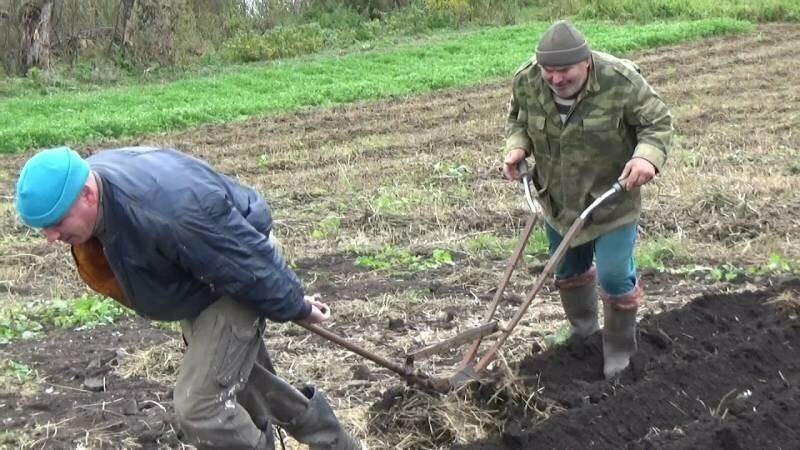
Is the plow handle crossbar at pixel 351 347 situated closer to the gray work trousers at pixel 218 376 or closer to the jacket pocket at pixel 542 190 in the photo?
the gray work trousers at pixel 218 376

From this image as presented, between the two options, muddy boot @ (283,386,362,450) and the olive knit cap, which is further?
the olive knit cap

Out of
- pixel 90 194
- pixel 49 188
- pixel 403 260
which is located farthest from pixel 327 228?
pixel 49 188

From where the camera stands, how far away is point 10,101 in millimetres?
19984

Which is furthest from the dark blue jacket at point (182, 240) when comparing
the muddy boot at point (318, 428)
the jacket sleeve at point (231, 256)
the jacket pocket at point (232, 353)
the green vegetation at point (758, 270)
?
the green vegetation at point (758, 270)

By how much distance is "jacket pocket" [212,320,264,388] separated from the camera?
422 cm

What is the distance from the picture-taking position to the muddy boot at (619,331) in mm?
5664

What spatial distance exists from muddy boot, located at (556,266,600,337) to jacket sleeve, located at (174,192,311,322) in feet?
7.30

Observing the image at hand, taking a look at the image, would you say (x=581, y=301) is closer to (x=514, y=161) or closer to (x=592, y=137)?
(x=514, y=161)

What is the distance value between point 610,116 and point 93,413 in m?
2.98

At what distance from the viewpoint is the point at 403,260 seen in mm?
8430

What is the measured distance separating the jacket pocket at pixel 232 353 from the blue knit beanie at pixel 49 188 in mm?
848

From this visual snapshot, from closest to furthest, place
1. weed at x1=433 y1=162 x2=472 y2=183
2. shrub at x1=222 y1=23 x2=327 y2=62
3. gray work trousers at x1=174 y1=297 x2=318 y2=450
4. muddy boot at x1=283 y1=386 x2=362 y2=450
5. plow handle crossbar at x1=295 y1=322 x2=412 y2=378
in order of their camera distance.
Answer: gray work trousers at x1=174 y1=297 x2=318 y2=450 < plow handle crossbar at x1=295 y1=322 x2=412 y2=378 < muddy boot at x1=283 y1=386 x2=362 y2=450 < weed at x1=433 y1=162 x2=472 y2=183 < shrub at x1=222 y1=23 x2=327 y2=62

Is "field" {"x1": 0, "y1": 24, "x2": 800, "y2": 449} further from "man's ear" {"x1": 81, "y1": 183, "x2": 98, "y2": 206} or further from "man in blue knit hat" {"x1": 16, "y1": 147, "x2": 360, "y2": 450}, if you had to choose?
"man's ear" {"x1": 81, "y1": 183, "x2": 98, "y2": 206}

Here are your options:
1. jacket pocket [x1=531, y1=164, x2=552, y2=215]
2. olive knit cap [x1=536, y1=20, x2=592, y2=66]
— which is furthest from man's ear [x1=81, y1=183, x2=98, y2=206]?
jacket pocket [x1=531, y1=164, x2=552, y2=215]
